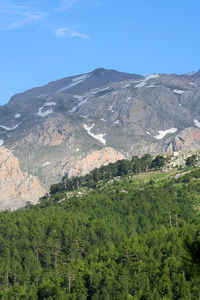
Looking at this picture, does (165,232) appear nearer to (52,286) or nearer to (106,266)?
(106,266)

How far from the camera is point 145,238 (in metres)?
101

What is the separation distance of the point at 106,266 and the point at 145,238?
612 inches

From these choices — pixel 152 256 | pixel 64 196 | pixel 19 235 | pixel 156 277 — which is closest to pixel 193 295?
pixel 156 277

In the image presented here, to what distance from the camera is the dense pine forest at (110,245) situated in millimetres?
80188

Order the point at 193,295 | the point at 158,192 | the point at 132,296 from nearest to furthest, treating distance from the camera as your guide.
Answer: the point at 193,295
the point at 132,296
the point at 158,192

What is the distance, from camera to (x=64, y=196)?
187625mm

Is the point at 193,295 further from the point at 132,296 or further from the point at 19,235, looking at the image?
the point at 19,235

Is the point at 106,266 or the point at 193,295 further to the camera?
the point at 106,266

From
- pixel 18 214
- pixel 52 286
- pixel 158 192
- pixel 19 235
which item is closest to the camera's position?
pixel 52 286

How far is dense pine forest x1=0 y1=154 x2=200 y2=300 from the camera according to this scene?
80.2 metres

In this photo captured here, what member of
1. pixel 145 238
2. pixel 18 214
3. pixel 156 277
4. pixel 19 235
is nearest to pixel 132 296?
pixel 156 277

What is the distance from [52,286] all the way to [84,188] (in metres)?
110

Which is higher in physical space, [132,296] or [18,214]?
[18,214]

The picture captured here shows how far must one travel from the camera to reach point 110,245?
105m
